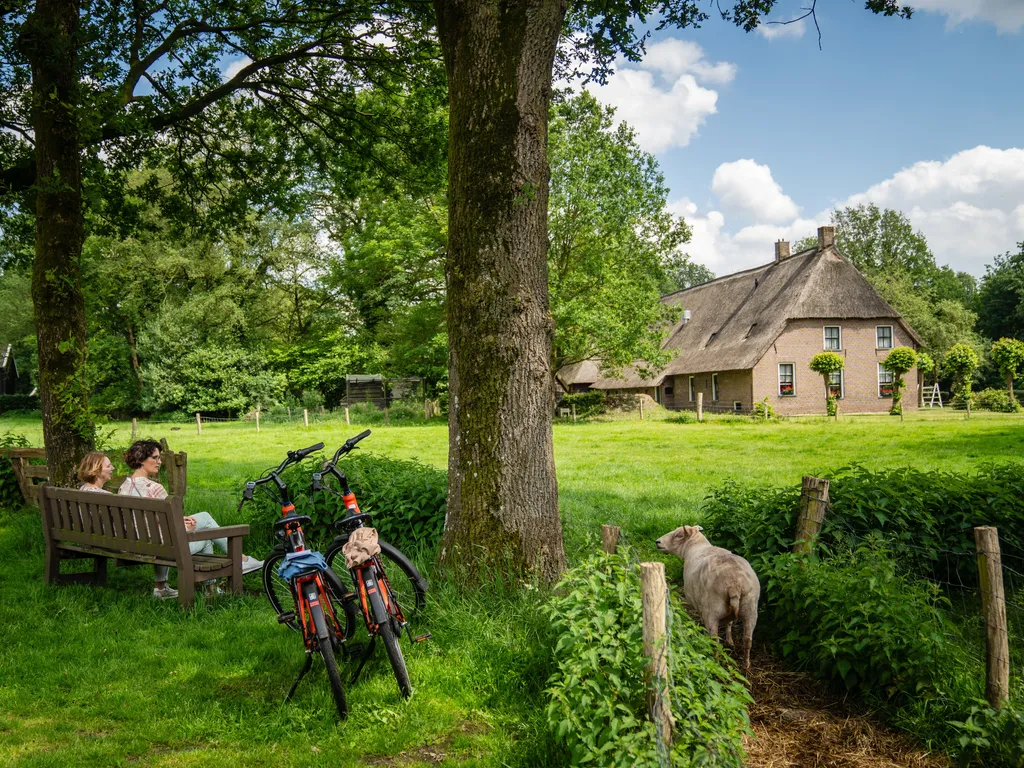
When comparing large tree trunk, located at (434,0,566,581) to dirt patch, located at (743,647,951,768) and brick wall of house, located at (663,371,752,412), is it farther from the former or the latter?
brick wall of house, located at (663,371,752,412)

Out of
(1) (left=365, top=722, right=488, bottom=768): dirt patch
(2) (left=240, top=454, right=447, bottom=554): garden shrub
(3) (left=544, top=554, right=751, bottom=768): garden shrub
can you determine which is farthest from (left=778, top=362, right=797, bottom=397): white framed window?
(1) (left=365, top=722, right=488, bottom=768): dirt patch

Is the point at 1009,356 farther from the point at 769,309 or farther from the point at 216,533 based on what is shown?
the point at 216,533

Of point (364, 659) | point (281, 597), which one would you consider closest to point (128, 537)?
point (281, 597)

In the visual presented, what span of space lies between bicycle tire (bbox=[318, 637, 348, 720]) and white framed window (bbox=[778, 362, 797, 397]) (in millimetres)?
37602

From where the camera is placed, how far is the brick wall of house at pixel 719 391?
1540 inches

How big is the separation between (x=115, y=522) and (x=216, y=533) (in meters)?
0.95

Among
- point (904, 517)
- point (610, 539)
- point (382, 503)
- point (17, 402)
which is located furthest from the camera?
point (17, 402)

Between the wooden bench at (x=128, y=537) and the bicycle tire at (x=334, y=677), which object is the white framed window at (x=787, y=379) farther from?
the bicycle tire at (x=334, y=677)

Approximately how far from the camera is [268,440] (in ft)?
89.9

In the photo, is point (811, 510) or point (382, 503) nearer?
point (811, 510)

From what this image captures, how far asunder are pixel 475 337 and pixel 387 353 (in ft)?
109

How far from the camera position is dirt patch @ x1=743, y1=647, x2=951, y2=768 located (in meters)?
4.14

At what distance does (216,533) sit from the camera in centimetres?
653

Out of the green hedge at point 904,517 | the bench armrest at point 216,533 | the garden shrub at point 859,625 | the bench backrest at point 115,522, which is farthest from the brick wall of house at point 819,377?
the bench backrest at point 115,522
